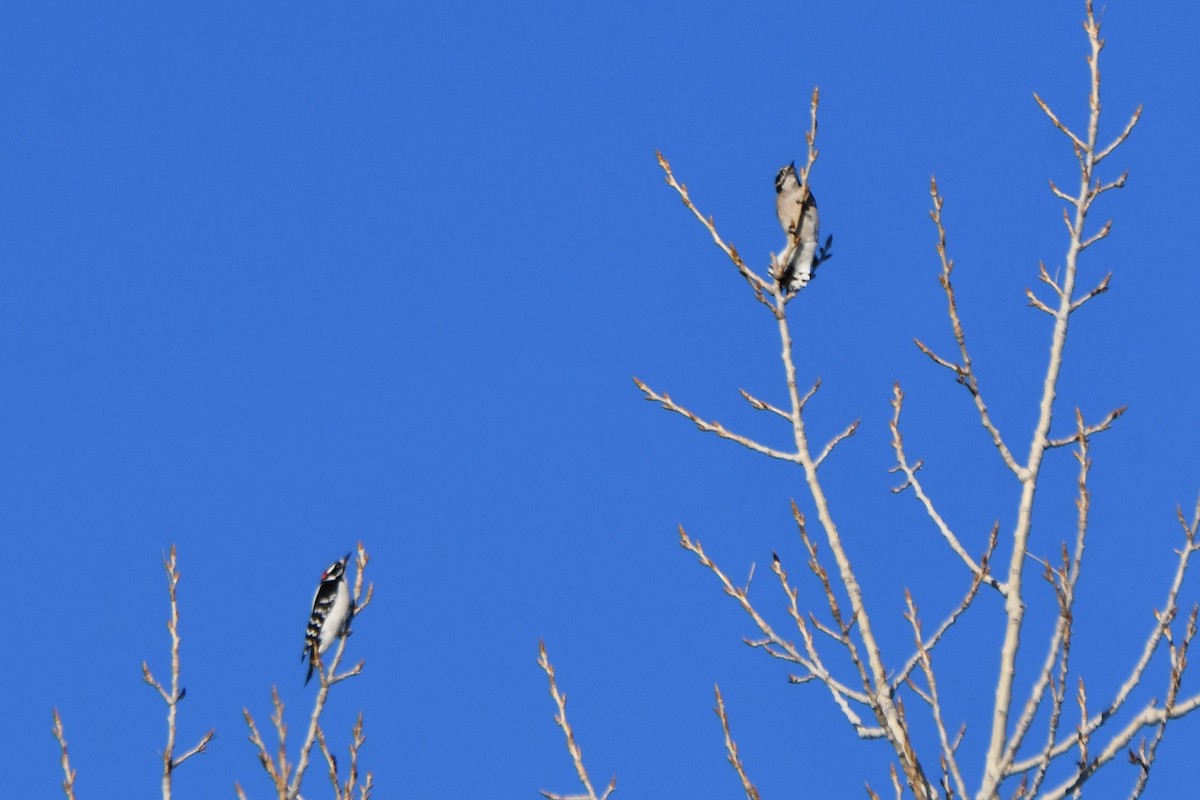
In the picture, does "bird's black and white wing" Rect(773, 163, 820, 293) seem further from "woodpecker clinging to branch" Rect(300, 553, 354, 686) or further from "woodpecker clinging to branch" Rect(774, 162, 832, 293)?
"woodpecker clinging to branch" Rect(300, 553, 354, 686)

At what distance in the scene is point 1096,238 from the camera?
5207mm

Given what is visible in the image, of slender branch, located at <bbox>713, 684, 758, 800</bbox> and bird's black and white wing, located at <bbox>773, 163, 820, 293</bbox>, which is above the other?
bird's black and white wing, located at <bbox>773, 163, 820, 293</bbox>

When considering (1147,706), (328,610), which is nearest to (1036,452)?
(1147,706)

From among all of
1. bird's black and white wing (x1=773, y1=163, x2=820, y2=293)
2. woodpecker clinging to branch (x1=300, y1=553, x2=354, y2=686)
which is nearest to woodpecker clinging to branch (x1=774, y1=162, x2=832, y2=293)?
bird's black and white wing (x1=773, y1=163, x2=820, y2=293)

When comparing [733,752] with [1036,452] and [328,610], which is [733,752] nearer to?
[1036,452]

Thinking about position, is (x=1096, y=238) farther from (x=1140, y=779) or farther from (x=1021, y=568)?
(x=1140, y=779)

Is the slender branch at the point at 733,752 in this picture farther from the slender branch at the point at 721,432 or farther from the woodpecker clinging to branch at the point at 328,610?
the woodpecker clinging to branch at the point at 328,610

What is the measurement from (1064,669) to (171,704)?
10.3 feet

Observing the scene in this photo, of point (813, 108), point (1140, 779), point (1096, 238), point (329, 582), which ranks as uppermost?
point (329, 582)

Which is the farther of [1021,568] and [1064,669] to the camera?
[1021,568]

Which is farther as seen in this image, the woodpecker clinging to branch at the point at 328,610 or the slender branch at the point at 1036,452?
the woodpecker clinging to branch at the point at 328,610

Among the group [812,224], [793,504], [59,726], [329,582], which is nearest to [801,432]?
[793,504]

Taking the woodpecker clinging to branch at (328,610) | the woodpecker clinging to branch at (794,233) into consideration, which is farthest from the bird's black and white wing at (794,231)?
the woodpecker clinging to branch at (328,610)

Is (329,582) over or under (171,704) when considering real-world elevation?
over
